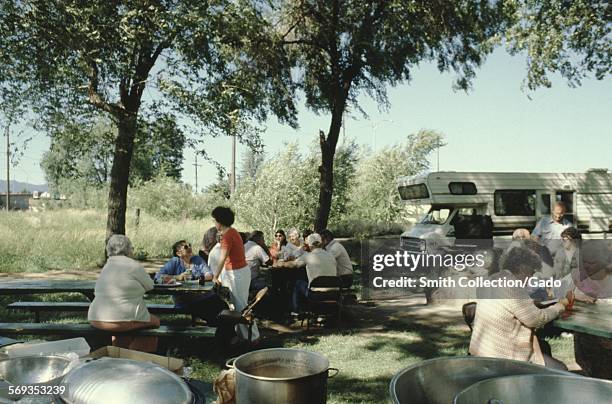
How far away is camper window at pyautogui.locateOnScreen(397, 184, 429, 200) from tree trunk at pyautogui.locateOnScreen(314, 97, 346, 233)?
3.27 m

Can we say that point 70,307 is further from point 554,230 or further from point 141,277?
point 554,230

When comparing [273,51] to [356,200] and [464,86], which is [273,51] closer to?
[464,86]

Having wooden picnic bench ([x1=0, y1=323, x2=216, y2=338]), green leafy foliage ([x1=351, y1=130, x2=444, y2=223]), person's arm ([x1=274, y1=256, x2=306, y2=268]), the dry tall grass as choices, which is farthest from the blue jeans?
green leafy foliage ([x1=351, y1=130, x2=444, y2=223])

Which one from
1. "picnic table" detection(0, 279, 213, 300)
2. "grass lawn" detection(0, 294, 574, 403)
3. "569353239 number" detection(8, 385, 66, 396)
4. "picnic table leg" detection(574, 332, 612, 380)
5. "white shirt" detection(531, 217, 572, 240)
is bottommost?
"grass lawn" detection(0, 294, 574, 403)

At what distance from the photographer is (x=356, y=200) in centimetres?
3194

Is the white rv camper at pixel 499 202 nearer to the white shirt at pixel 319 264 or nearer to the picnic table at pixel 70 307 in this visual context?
the white shirt at pixel 319 264

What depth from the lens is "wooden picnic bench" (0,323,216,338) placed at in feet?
16.7

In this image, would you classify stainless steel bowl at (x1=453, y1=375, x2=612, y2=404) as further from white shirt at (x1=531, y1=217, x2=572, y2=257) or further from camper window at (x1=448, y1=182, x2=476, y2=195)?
camper window at (x1=448, y1=182, x2=476, y2=195)

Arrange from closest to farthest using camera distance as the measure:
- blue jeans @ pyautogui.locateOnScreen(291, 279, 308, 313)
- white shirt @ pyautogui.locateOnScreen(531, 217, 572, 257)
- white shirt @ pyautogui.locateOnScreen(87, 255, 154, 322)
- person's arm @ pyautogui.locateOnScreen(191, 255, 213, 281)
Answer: white shirt @ pyautogui.locateOnScreen(87, 255, 154, 322), person's arm @ pyautogui.locateOnScreen(191, 255, 213, 281), blue jeans @ pyautogui.locateOnScreen(291, 279, 308, 313), white shirt @ pyautogui.locateOnScreen(531, 217, 572, 257)

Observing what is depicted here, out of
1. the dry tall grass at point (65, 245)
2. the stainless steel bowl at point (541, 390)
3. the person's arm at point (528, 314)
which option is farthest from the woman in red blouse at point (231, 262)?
the dry tall grass at point (65, 245)

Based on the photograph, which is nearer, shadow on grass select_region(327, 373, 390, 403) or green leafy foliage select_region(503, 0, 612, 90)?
shadow on grass select_region(327, 373, 390, 403)

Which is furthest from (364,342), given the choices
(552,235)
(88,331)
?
(552,235)

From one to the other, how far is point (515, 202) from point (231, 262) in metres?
12.8

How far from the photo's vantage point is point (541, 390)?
1.36m
